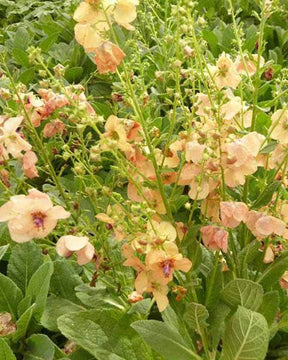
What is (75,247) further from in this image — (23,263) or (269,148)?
(23,263)

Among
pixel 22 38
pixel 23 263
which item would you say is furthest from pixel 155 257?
pixel 22 38

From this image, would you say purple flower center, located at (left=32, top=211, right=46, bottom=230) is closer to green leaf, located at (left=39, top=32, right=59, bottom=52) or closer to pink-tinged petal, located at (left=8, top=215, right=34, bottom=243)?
pink-tinged petal, located at (left=8, top=215, right=34, bottom=243)

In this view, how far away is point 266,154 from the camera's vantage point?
116cm

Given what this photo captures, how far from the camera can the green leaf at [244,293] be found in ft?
3.62

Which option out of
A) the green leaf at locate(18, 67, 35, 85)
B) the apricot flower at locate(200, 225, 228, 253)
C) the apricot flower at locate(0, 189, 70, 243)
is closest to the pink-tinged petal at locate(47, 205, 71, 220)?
the apricot flower at locate(0, 189, 70, 243)

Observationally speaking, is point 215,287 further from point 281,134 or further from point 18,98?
point 18,98

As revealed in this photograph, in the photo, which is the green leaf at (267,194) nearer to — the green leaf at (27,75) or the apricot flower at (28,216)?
the apricot flower at (28,216)

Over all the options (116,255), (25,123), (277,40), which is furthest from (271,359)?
(277,40)

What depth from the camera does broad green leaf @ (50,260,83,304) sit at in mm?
1403

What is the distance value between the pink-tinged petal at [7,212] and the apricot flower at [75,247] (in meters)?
0.09

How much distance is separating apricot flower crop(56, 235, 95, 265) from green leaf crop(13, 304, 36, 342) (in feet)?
0.95

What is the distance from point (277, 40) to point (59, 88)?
79.3 inches

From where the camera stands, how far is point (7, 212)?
0.95m

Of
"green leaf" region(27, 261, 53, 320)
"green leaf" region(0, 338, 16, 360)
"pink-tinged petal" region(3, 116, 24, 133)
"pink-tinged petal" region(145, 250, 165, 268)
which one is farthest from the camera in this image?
"green leaf" region(27, 261, 53, 320)
